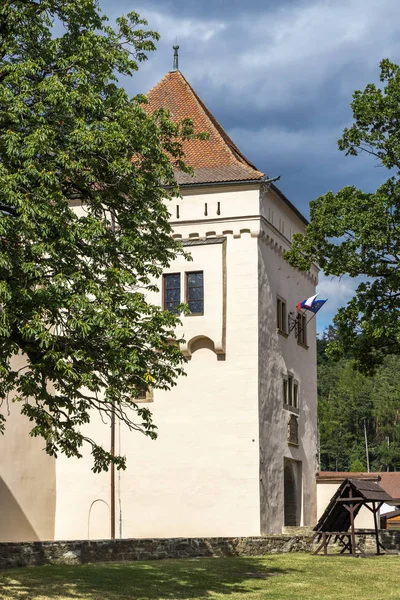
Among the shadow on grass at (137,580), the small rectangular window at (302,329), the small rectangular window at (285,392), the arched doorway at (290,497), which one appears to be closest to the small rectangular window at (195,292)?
the small rectangular window at (285,392)

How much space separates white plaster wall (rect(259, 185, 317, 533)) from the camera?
29438 millimetres

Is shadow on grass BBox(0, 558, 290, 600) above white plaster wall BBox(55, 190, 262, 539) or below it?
below

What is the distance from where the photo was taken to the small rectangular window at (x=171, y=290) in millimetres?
29844

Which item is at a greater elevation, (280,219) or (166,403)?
(280,219)

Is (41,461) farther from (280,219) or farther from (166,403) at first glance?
(280,219)

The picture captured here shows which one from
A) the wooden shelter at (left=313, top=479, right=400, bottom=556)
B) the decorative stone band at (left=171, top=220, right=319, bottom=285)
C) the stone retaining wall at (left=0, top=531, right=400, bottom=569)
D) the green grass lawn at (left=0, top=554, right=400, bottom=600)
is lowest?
the green grass lawn at (left=0, top=554, right=400, bottom=600)

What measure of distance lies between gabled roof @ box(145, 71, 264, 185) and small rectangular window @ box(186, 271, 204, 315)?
310 cm

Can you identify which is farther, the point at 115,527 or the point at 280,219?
the point at 280,219

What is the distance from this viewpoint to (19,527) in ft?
91.7

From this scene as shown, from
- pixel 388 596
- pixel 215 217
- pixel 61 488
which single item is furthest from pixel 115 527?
pixel 388 596

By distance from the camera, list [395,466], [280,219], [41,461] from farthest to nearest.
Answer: [395,466], [280,219], [41,461]

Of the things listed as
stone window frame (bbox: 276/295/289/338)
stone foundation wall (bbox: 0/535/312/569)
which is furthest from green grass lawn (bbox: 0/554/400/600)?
stone window frame (bbox: 276/295/289/338)

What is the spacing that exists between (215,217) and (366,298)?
7.51 metres

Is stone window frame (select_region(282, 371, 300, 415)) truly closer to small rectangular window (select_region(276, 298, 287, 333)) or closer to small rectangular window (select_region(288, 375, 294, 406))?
small rectangular window (select_region(288, 375, 294, 406))
